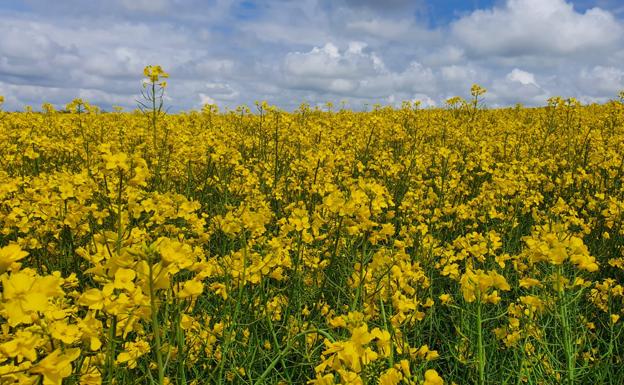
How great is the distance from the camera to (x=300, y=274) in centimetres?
288

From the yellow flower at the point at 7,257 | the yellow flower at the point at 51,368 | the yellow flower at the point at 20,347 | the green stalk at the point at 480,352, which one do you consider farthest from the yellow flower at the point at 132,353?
the green stalk at the point at 480,352

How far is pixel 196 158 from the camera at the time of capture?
17.1 ft

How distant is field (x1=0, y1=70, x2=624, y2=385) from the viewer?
1392 millimetres

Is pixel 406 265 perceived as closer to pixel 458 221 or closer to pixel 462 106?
pixel 458 221

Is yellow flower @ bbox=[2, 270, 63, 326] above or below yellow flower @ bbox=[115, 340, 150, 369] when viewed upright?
above

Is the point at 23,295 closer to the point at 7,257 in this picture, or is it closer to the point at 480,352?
the point at 7,257

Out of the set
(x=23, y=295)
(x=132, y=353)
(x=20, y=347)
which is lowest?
(x=132, y=353)

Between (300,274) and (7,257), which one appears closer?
(7,257)

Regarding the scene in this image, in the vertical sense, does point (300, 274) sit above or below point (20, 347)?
below

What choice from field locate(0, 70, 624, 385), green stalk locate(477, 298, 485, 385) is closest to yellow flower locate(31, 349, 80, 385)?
field locate(0, 70, 624, 385)

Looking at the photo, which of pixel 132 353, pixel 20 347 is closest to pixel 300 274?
pixel 132 353

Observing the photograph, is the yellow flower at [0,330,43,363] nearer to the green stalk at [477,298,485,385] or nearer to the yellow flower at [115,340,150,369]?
the yellow flower at [115,340,150,369]

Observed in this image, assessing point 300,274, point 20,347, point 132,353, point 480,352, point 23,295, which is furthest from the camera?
point 300,274

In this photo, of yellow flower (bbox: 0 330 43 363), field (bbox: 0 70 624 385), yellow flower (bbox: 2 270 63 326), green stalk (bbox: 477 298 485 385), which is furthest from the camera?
green stalk (bbox: 477 298 485 385)
